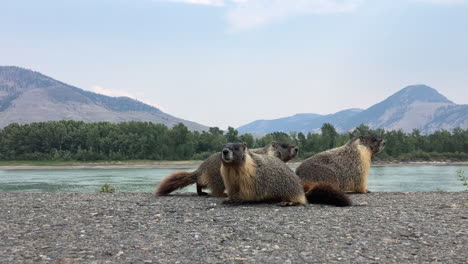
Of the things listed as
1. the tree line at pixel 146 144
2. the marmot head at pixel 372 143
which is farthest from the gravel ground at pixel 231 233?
the tree line at pixel 146 144

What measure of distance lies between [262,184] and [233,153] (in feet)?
3.17

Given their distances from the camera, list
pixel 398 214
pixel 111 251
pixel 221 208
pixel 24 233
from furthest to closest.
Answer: pixel 221 208, pixel 398 214, pixel 24 233, pixel 111 251

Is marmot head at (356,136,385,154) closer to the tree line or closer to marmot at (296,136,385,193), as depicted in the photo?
marmot at (296,136,385,193)

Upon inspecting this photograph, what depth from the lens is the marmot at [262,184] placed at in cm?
873

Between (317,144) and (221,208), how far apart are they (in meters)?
→ 87.5

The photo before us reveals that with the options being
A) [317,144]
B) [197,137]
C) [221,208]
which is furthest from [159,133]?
[221,208]

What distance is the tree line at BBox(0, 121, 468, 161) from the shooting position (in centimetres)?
9181

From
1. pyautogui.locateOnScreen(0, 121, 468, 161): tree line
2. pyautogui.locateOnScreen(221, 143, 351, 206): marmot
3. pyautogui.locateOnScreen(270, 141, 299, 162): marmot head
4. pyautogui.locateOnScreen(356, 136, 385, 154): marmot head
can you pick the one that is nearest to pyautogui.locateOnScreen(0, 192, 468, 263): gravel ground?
pyautogui.locateOnScreen(221, 143, 351, 206): marmot

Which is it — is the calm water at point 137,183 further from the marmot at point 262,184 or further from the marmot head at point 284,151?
the marmot at point 262,184

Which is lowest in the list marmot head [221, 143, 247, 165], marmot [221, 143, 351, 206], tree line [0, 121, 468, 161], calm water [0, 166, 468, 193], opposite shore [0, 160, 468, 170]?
calm water [0, 166, 468, 193]

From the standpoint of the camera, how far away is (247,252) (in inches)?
210

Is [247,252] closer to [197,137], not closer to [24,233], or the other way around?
[24,233]

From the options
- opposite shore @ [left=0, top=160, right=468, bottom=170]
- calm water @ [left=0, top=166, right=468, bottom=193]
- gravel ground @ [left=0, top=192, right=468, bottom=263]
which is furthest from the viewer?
opposite shore @ [left=0, top=160, right=468, bottom=170]

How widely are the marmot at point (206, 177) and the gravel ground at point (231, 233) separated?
1.64m
